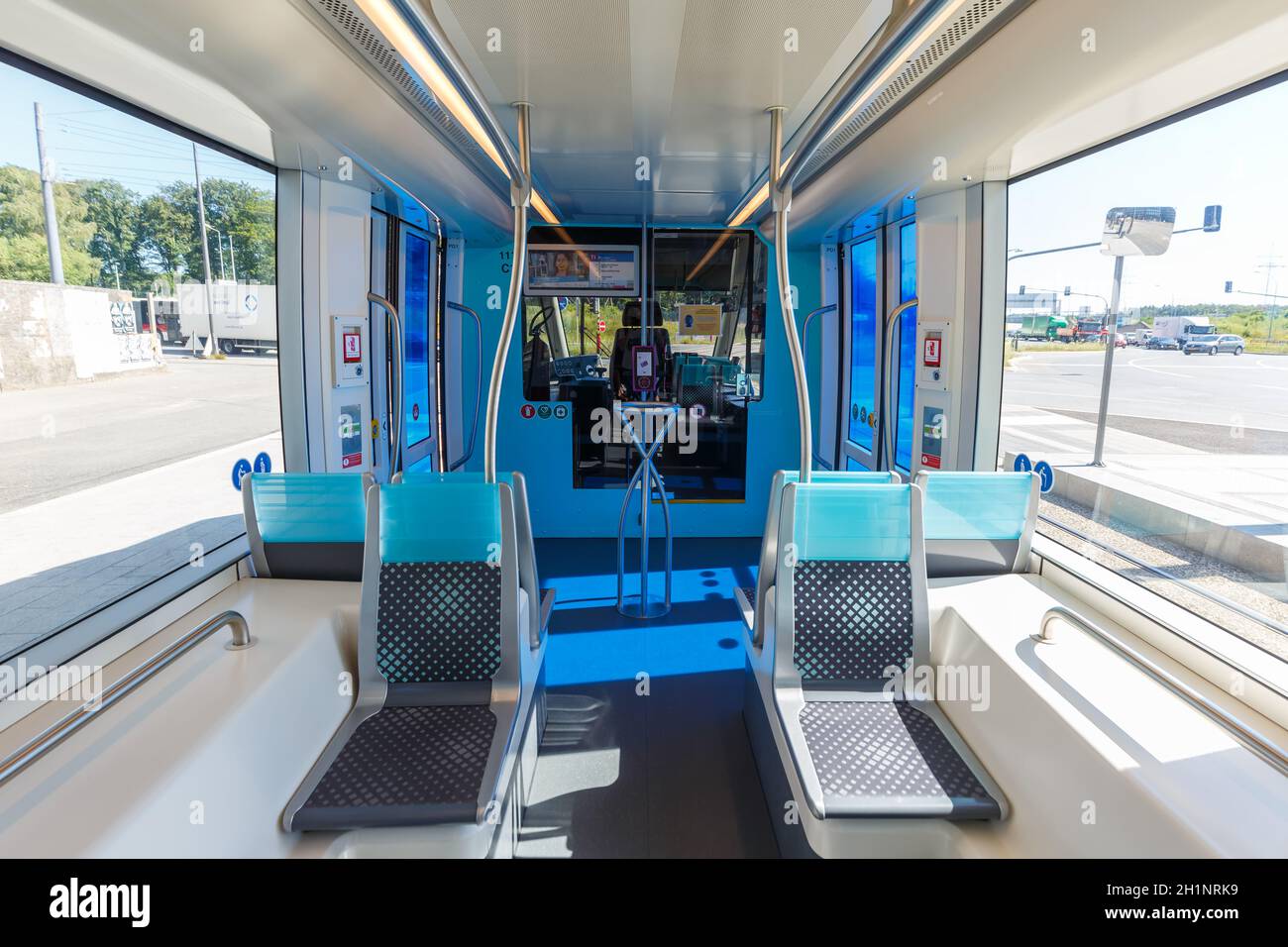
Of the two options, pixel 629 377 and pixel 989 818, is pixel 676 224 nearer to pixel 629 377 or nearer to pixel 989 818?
pixel 629 377

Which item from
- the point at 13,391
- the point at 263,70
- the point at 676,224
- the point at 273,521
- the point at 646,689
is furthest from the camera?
the point at 676,224

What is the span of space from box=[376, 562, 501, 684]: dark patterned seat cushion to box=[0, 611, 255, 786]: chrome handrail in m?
0.47

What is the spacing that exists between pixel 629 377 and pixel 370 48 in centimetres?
400

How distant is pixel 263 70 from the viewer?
6.51ft

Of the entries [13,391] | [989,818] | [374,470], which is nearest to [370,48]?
[13,391]

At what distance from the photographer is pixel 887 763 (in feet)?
7.41

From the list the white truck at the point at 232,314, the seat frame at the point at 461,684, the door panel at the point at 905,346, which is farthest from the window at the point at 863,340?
the white truck at the point at 232,314

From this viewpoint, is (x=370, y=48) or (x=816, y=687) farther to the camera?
(x=816, y=687)

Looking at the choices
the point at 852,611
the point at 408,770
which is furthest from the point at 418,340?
the point at 852,611

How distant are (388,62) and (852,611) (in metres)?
2.45

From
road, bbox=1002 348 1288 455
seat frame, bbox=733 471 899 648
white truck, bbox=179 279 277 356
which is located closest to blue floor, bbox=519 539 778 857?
seat frame, bbox=733 471 899 648

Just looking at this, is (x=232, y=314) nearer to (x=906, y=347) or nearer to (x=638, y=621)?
(x=638, y=621)

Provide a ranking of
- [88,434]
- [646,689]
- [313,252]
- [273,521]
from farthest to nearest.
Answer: [646,689] → [313,252] → [273,521] → [88,434]
